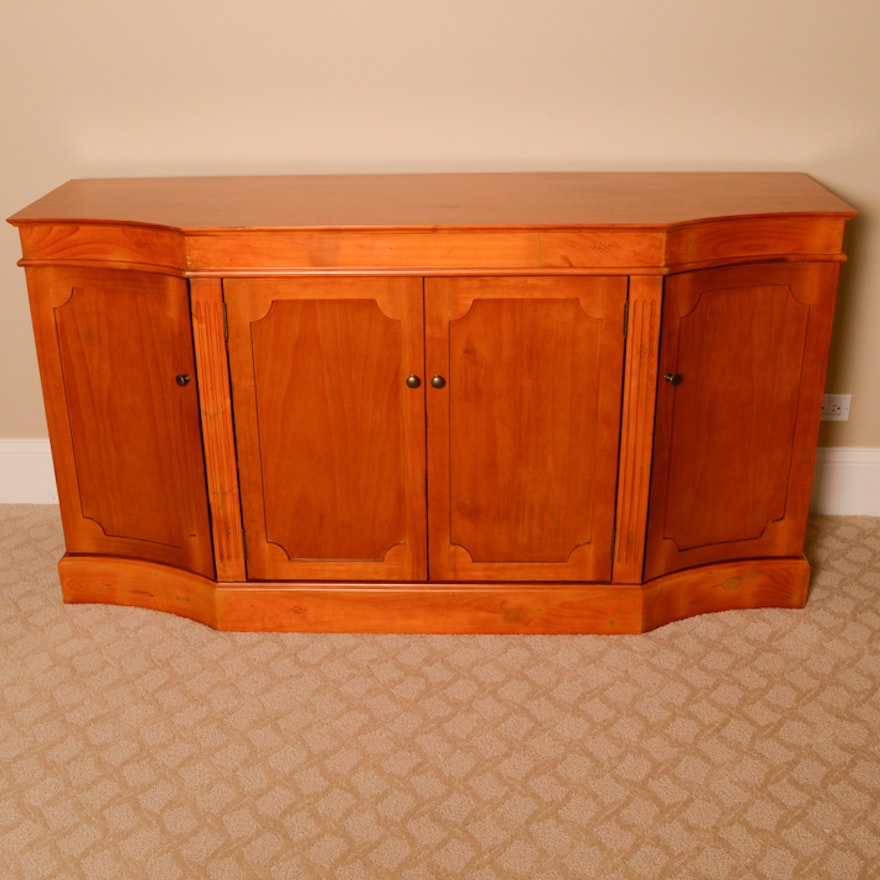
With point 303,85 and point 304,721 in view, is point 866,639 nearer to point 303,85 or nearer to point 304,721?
point 304,721

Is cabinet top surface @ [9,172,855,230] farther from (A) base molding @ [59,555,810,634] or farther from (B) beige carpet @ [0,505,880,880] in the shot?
(B) beige carpet @ [0,505,880,880]

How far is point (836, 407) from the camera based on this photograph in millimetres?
2641

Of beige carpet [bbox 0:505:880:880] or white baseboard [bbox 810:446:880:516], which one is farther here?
white baseboard [bbox 810:446:880:516]

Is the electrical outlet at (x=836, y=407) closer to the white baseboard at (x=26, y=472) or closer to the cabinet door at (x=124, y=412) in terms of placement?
the cabinet door at (x=124, y=412)

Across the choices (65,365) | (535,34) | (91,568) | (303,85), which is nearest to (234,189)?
(303,85)

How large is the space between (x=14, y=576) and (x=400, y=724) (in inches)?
43.0

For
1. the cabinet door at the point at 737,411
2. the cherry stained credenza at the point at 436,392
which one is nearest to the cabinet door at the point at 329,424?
the cherry stained credenza at the point at 436,392

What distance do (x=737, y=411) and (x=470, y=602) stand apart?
0.69 m

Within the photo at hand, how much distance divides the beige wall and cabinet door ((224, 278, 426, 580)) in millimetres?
551

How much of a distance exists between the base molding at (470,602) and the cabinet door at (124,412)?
0.33 feet

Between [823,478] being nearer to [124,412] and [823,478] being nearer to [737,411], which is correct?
[737,411]

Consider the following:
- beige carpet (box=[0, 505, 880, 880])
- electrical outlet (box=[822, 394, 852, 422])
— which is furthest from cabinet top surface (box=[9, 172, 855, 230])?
beige carpet (box=[0, 505, 880, 880])

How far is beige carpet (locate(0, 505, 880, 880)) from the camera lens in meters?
1.69

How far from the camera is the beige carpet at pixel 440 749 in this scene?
1.69 m
